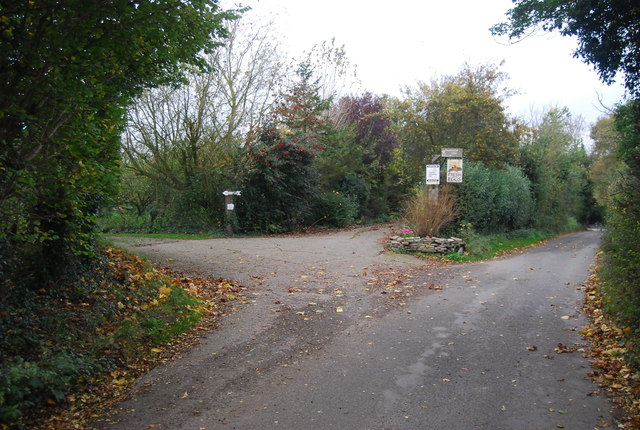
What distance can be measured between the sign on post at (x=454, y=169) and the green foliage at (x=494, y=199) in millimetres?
1349

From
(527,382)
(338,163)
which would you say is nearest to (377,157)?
(338,163)

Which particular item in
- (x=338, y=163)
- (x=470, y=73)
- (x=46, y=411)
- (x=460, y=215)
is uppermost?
(x=470, y=73)

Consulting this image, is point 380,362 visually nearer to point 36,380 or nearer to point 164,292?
point 36,380

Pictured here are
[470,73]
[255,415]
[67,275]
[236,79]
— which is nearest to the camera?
[255,415]

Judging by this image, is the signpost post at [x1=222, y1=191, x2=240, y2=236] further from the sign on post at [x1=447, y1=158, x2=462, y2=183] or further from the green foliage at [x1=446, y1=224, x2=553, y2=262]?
the green foliage at [x1=446, y1=224, x2=553, y2=262]

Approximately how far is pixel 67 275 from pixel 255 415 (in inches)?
161

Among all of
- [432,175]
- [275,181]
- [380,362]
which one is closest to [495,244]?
[432,175]

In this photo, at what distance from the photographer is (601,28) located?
8.15 metres

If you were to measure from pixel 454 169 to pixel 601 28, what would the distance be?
9.06 m

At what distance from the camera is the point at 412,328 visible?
282 inches

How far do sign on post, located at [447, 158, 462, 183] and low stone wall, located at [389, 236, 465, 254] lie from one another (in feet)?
8.29

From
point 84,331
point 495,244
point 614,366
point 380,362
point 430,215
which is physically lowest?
point 380,362

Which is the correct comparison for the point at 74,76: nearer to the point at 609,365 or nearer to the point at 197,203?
the point at 609,365

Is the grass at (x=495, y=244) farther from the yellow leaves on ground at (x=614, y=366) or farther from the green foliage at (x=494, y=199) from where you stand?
the yellow leaves on ground at (x=614, y=366)
